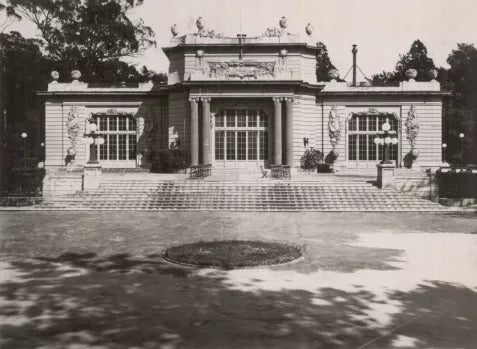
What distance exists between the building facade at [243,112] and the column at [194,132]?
63 millimetres

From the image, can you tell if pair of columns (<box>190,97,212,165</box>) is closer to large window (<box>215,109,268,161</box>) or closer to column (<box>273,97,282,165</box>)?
large window (<box>215,109,268,161</box>)

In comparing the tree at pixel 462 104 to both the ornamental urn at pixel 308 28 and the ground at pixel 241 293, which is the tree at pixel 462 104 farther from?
the ground at pixel 241 293

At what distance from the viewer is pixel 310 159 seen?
33031 mm

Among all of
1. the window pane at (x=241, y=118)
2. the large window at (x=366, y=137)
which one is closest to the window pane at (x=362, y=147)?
the large window at (x=366, y=137)

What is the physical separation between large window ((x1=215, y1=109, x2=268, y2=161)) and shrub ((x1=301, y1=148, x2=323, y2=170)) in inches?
98.9

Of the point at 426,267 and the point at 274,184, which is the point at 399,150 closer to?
the point at 274,184

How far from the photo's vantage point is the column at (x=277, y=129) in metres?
31.5

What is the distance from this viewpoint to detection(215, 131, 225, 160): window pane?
33.1 metres

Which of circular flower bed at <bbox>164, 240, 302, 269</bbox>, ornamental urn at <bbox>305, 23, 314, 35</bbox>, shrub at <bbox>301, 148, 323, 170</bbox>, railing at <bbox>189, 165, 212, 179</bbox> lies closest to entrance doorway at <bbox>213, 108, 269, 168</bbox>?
shrub at <bbox>301, 148, 323, 170</bbox>

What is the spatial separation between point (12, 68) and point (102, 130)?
16.4 meters

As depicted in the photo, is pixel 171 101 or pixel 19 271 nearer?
pixel 19 271

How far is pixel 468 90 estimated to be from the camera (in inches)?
2267

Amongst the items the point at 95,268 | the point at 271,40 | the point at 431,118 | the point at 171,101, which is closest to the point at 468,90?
the point at 431,118

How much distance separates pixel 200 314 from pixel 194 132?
2460 centimetres
